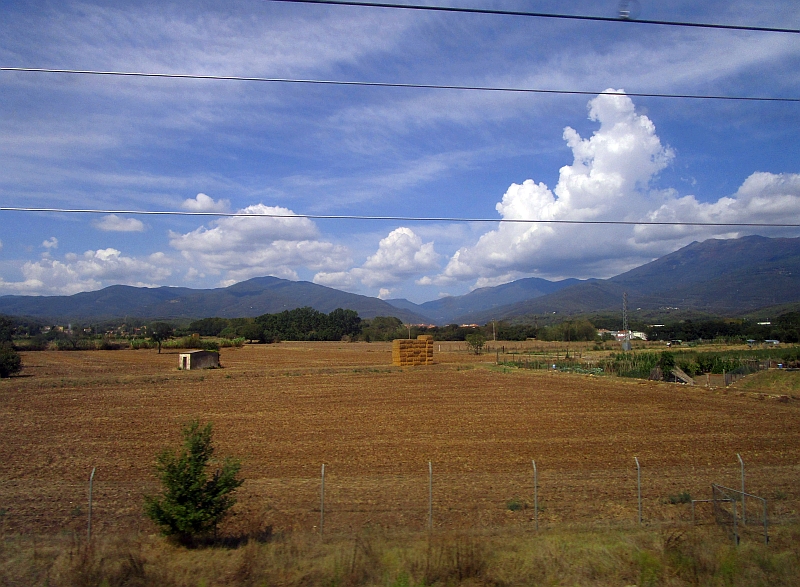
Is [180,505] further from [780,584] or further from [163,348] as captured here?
[163,348]

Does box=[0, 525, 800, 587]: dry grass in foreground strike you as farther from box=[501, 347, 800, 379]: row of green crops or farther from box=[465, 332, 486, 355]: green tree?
box=[465, 332, 486, 355]: green tree

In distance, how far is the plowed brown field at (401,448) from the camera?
12.4 metres

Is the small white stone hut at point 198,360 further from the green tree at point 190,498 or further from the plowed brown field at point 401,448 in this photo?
the green tree at point 190,498

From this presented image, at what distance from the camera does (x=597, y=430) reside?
23141 millimetres

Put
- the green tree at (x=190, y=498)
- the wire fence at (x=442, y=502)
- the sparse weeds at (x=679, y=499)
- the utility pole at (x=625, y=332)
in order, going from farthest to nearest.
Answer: the utility pole at (x=625, y=332)
the sparse weeds at (x=679, y=499)
the wire fence at (x=442, y=502)
the green tree at (x=190, y=498)

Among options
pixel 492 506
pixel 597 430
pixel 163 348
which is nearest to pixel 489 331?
pixel 163 348

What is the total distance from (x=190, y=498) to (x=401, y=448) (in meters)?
10.4

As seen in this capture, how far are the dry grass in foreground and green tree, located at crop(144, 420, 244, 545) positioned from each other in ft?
1.27

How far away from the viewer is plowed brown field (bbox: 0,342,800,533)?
1238cm

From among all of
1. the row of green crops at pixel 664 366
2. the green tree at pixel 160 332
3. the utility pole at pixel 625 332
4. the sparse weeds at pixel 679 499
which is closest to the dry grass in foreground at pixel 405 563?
the sparse weeds at pixel 679 499

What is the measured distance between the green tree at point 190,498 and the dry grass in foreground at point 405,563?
0.39 m

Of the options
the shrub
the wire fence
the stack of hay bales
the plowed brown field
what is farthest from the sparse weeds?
the shrub

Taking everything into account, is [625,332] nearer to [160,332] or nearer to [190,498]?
[160,332]

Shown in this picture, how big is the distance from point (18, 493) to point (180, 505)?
22.0 ft
